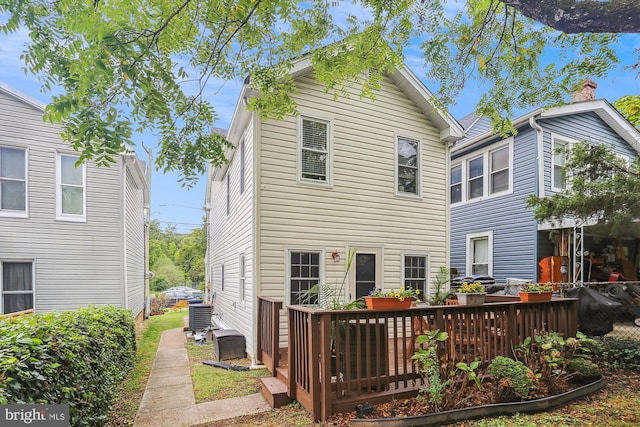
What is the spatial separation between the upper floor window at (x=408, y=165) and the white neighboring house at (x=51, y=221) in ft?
21.7

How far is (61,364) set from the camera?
3.06m

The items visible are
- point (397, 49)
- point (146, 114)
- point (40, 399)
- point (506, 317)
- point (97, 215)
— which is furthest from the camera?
point (97, 215)

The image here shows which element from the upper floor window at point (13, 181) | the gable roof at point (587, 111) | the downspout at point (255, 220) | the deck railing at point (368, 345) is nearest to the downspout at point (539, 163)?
the gable roof at point (587, 111)

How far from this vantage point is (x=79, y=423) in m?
3.15

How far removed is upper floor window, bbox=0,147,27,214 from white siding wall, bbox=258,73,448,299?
20.6 ft

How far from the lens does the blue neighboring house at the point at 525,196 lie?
989 centimetres

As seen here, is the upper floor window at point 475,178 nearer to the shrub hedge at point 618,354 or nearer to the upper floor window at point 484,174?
the upper floor window at point 484,174

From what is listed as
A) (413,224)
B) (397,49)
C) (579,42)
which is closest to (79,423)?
(397,49)

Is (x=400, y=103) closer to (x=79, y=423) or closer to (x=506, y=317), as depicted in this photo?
(x=506, y=317)

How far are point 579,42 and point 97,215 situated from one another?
10832 mm

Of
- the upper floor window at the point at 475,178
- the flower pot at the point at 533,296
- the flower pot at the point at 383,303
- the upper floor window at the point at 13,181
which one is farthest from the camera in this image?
the upper floor window at the point at 475,178

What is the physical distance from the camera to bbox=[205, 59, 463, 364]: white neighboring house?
22.6 ft

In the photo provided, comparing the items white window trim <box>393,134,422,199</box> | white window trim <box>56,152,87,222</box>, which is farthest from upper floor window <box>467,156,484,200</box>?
white window trim <box>56,152,87,222</box>

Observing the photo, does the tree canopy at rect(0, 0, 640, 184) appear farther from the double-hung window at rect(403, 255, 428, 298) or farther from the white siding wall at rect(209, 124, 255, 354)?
the double-hung window at rect(403, 255, 428, 298)
